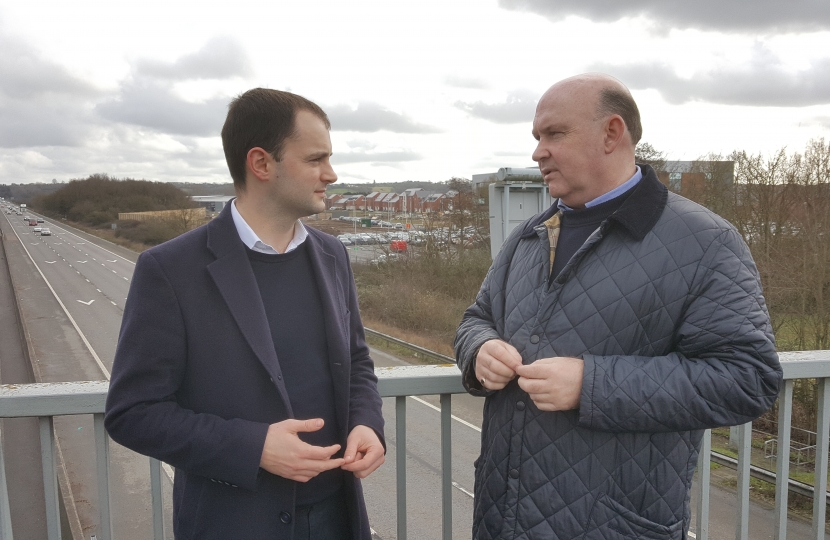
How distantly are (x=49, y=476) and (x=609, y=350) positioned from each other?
1.62m

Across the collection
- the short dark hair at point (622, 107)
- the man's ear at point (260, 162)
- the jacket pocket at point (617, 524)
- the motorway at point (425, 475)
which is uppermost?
the short dark hair at point (622, 107)

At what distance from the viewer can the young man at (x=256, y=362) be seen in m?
1.48

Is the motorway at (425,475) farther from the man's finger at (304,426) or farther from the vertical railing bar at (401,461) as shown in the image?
the man's finger at (304,426)

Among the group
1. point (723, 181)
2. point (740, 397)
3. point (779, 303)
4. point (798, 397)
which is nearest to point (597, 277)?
point (740, 397)

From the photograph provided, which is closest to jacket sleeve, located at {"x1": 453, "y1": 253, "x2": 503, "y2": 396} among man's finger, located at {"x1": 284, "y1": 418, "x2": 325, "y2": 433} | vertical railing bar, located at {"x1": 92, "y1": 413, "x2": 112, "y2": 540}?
man's finger, located at {"x1": 284, "y1": 418, "x2": 325, "y2": 433}

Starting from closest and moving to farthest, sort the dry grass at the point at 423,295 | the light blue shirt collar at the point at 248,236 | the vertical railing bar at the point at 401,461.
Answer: the light blue shirt collar at the point at 248,236 → the vertical railing bar at the point at 401,461 → the dry grass at the point at 423,295

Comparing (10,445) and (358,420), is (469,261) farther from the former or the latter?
(358,420)

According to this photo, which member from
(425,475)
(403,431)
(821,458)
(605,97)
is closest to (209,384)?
(403,431)

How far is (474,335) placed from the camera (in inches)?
73.2

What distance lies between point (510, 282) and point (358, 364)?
53cm

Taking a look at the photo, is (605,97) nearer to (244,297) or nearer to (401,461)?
(244,297)

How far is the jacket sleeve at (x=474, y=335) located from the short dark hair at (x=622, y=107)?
1.78 feet

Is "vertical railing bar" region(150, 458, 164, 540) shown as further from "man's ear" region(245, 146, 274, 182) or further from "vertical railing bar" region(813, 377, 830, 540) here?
"vertical railing bar" region(813, 377, 830, 540)

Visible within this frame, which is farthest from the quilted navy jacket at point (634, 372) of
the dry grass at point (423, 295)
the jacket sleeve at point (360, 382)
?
the dry grass at point (423, 295)
